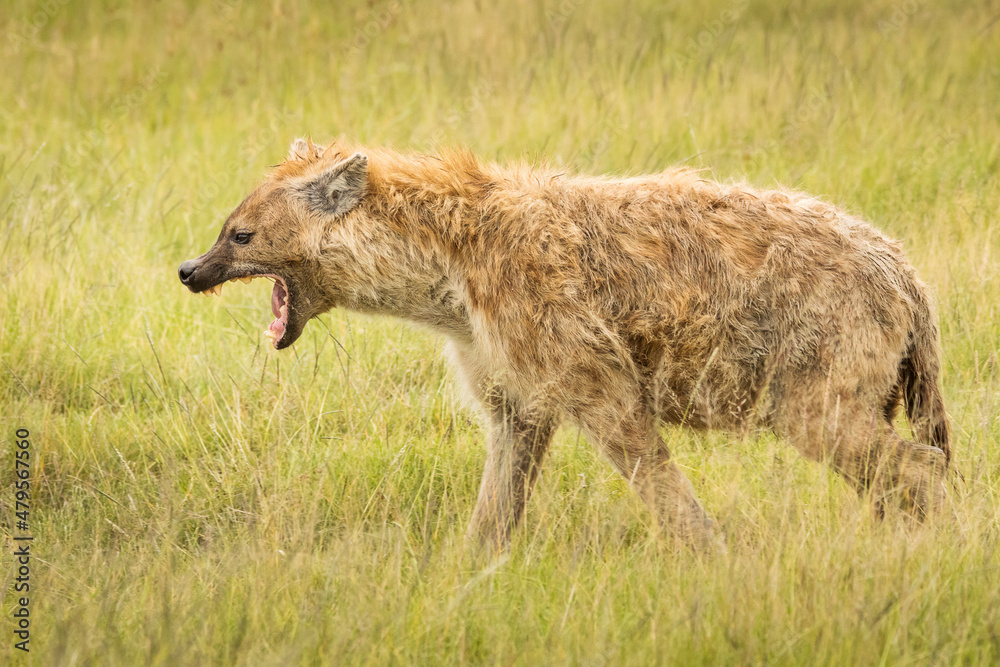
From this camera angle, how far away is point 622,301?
11.2ft

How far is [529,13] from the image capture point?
871 centimetres

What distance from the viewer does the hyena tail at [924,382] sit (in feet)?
11.4

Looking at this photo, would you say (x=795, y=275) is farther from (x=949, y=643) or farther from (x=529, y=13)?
(x=529, y=13)

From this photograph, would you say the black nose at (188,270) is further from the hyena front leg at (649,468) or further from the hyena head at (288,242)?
the hyena front leg at (649,468)

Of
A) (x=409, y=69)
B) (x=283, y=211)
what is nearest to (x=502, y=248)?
(x=283, y=211)

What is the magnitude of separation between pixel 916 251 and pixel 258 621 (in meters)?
4.03

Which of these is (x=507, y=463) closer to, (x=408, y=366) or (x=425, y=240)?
(x=425, y=240)

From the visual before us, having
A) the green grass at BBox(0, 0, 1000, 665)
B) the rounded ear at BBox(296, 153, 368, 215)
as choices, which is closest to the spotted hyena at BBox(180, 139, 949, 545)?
the rounded ear at BBox(296, 153, 368, 215)

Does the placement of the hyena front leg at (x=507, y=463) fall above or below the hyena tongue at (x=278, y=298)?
below

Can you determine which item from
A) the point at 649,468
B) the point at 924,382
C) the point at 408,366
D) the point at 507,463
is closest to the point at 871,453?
the point at 924,382

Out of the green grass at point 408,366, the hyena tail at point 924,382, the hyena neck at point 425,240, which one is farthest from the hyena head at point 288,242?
the hyena tail at point 924,382

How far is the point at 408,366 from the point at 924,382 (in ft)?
7.31

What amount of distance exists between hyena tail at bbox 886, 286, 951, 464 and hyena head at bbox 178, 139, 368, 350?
6.23ft

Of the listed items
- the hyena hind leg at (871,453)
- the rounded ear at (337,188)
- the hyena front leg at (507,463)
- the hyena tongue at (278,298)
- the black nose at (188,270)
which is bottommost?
the hyena front leg at (507,463)
